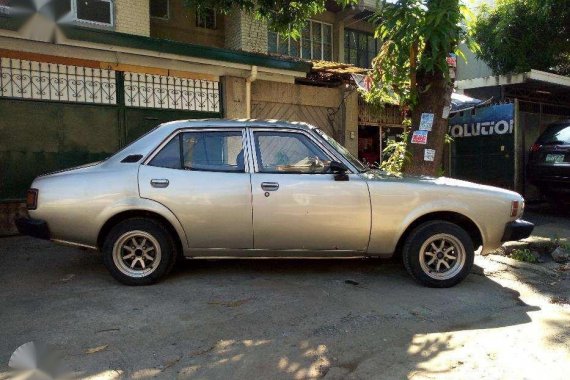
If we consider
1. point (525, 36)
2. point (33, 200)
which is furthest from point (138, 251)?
point (525, 36)

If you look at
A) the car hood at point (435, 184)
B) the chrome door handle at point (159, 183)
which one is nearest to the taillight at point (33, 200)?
the chrome door handle at point (159, 183)

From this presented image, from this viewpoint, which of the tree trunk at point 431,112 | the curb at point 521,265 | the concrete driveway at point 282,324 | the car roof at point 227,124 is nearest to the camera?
the concrete driveway at point 282,324

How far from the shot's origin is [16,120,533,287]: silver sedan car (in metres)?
4.38

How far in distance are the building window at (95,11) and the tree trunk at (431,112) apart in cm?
708

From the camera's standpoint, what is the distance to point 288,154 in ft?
15.1

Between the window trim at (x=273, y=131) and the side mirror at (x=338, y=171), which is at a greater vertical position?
the window trim at (x=273, y=131)

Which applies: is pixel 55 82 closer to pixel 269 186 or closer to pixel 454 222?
pixel 269 186

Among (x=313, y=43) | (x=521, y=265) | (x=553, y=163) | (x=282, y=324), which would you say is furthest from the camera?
(x=313, y=43)

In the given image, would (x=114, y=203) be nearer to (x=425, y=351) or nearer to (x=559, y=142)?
(x=425, y=351)

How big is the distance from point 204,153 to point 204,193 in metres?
0.44

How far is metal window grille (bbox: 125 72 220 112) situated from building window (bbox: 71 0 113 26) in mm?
2898

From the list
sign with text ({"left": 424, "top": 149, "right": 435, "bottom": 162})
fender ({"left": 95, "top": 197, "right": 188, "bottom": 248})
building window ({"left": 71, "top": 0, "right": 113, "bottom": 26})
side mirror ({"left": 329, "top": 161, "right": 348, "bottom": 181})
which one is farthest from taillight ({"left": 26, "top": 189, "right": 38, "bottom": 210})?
building window ({"left": 71, "top": 0, "right": 113, "bottom": 26})

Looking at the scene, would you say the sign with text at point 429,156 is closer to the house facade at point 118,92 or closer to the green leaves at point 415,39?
the green leaves at point 415,39

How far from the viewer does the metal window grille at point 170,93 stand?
7938mm
